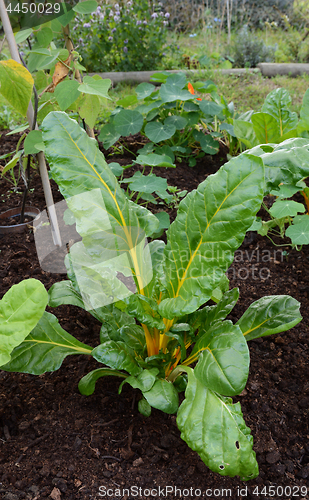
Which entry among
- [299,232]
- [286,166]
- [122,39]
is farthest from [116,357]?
[122,39]

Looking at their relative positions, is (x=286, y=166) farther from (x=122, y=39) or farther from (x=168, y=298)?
(x=122, y=39)

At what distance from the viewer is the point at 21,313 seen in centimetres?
100

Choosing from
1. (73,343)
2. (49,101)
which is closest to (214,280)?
(73,343)

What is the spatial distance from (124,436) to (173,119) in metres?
2.11

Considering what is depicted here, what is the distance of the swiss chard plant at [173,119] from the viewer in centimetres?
260

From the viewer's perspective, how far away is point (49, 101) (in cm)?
160

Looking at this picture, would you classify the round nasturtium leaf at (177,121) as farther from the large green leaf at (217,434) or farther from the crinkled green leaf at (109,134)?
the large green leaf at (217,434)

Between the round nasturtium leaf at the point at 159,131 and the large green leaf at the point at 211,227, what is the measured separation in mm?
1586

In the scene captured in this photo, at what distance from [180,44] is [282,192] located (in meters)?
5.69

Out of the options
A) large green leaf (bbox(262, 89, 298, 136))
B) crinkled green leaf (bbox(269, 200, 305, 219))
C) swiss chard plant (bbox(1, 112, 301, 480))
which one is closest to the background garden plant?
large green leaf (bbox(262, 89, 298, 136))

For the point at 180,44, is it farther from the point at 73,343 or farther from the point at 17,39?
the point at 73,343

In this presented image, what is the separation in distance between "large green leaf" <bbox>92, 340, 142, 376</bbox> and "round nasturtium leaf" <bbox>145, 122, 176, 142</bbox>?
1.72 m

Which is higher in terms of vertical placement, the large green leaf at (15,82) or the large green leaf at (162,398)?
the large green leaf at (15,82)

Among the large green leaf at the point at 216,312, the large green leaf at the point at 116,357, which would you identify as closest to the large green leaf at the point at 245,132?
the large green leaf at the point at 216,312
